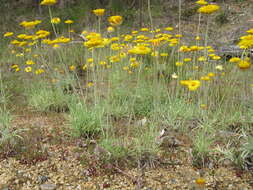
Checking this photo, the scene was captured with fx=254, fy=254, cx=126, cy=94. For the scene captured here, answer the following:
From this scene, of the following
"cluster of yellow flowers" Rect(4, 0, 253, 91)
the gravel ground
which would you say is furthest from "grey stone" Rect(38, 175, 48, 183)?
"cluster of yellow flowers" Rect(4, 0, 253, 91)

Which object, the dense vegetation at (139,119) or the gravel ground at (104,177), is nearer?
the gravel ground at (104,177)

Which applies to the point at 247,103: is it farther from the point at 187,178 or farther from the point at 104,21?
the point at 104,21

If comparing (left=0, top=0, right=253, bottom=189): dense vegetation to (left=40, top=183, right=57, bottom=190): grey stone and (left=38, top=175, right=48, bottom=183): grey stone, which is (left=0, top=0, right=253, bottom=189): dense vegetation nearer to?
(left=38, top=175, right=48, bottom=183): grey stone

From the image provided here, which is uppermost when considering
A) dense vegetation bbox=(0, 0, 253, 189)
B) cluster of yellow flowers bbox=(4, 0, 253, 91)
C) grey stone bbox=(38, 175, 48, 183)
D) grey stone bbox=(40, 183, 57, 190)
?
cluster of yellow flowers bbox=(4, 0, 253, 91)

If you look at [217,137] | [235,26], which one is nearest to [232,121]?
[217,137]

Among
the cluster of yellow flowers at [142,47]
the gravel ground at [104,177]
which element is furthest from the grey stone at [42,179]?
the cluster of yellow flowers at [142,47]

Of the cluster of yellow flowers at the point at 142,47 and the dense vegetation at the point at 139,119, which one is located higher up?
the cluster of yellow flowers at the point at 142,47

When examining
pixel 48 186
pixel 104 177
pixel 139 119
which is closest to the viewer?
pixel 48 186

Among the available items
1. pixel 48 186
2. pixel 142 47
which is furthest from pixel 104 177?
pixel 142 47

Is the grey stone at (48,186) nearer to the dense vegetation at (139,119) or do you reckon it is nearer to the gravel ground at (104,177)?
the gravel ground at (104,177)

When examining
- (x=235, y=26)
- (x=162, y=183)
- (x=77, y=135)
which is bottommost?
(x=162, y=183)

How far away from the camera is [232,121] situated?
133 inches

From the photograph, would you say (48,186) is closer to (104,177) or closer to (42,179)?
(42,179)

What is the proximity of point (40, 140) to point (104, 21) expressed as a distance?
853 centimetres
